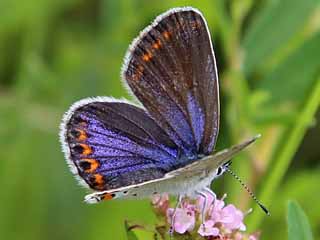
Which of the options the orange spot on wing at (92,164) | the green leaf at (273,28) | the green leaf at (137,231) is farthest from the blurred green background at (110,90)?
the orange spot on wing at (92,164)

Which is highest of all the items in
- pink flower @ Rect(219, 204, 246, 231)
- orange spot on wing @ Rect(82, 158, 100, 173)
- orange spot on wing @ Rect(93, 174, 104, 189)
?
orange spot on wing @ Rect(82, 158, 100, 173)

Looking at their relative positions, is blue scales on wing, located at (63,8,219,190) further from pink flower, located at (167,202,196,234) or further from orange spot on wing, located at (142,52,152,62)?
pink flower, located at (167,202,196,234)

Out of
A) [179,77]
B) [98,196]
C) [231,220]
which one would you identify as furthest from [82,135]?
[231,220]

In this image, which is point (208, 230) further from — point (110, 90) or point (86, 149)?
point (110, 90)

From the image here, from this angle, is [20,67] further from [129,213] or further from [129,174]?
[129,174]

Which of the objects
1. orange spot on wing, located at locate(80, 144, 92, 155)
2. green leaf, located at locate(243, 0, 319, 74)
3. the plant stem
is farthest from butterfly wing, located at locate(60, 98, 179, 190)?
green leaf, located at locate(243, 0, 319, 74)
